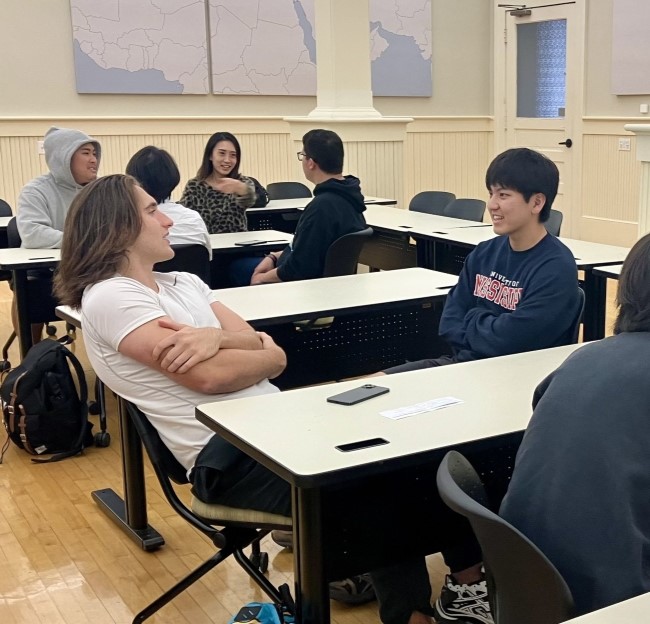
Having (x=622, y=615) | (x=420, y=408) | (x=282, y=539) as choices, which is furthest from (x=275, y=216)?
(x=622, y=615)

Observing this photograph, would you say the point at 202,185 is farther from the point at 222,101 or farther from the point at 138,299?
the point at 222,101

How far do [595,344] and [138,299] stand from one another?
3.61ft

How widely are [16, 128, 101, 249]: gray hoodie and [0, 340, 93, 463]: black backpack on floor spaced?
0.82 meters

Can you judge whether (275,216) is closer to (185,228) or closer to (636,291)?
(185,228)

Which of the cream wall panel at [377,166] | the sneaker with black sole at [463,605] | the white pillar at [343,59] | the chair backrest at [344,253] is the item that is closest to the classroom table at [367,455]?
the sneaker with black sole at [463,605]

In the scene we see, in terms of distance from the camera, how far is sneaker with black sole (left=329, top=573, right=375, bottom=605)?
2502 millimetres

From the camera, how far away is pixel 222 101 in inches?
335

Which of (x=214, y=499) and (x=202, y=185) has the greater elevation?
(x=202, y=185)

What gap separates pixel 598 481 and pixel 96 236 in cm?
A: 136

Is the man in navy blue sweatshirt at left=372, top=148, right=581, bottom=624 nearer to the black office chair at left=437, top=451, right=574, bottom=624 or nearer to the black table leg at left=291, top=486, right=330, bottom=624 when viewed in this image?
the black table leg at left=291, top=486, right=330, bottom=624

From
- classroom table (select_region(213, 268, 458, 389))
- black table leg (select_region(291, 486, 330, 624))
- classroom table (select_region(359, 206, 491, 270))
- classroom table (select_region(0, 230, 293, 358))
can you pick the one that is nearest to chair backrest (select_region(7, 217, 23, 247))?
classroom table (select_region(0, 230, 293, 358))

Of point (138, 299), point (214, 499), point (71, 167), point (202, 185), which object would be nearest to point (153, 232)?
point (138, 299)

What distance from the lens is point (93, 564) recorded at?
277 cm

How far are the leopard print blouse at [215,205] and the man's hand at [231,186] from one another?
0.08ft
